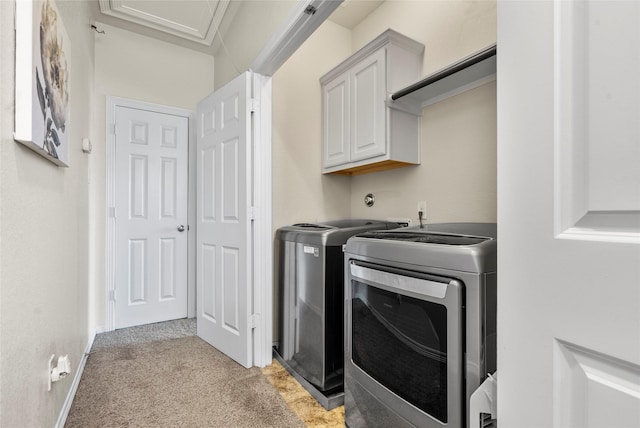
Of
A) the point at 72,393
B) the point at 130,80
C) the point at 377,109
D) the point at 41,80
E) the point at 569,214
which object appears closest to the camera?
the point at 569,214

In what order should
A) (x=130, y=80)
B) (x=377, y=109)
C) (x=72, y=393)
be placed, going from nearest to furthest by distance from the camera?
1. (x=72, y=393)
2. (x=377, y=109)
3. (x=130, y=80)

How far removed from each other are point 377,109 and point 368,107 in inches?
3.7

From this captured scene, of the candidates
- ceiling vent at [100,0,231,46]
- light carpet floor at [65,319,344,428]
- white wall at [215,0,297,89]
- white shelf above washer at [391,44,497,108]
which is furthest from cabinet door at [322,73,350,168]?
light carpet floor at [65,319,344,428]

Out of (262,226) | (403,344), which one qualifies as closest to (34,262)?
(262,226)

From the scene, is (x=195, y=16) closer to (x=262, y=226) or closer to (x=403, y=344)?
(x=262, y=226)

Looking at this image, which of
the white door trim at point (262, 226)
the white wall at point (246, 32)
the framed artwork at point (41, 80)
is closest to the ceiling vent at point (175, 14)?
the white wall at point (246, 32)

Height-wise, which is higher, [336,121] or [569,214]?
[336,121]

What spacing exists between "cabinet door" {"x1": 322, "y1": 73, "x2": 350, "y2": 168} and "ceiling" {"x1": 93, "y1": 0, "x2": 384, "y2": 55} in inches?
24.7

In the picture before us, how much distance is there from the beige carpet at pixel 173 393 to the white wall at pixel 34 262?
21 cm

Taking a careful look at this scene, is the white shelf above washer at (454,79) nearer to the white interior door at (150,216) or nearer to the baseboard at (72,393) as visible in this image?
the white interior door at (150,216)

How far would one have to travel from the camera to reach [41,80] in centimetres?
108

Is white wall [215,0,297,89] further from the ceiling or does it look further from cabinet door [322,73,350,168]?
cabinet door [322,73,350,168]

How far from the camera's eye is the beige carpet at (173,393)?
5.17 feet

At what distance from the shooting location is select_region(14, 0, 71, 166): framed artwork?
3.06ft
